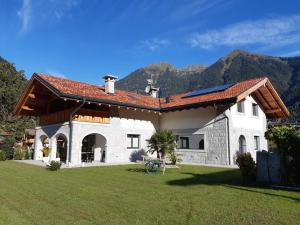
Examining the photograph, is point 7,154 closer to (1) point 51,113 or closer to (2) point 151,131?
(1) point 51,113

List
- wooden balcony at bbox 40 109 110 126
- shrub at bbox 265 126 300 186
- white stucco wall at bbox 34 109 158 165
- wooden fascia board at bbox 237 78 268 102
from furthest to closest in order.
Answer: wooden balcony at bbox 40 109 110 126 → white stucco wall at bbox 34 109 158 165 → wooden fascia board at bbox 237 78 268 102 → shrub at bbox 265 126 300 186

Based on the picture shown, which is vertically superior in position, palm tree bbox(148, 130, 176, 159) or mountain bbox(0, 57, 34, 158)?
mountain bbox(0, 57, 34, 158)

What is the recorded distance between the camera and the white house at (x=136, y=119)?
61.6ft

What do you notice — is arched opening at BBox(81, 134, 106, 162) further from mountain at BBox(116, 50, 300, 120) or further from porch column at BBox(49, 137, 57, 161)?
mountain at BBox(116, 50, 300, 120)

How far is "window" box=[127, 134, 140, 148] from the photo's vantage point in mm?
22031

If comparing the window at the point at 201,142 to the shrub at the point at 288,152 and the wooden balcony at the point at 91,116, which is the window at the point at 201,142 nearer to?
the wooden balcony at the point at 91,116

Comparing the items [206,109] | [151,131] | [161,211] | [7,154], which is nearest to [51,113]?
[7,154]

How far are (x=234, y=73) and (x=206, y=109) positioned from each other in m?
129

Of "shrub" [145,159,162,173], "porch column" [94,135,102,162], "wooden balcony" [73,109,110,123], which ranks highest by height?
"wooden balcony" [73,109,110,123]

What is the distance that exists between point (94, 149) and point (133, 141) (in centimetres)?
314

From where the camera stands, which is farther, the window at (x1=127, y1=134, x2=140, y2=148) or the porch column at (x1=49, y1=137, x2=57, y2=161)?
the window at (x1=127, y1=134, x2=140, y2=148)

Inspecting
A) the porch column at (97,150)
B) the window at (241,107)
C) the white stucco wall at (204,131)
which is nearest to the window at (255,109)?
the window at (241,107)

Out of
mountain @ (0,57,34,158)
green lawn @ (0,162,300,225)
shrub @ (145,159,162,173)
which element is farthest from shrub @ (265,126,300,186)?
mountain @ (0,57,34,158)

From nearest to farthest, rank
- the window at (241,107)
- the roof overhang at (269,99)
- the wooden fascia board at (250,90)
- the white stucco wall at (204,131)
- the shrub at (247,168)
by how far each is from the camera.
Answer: the shrub at (247,168)
the wooden fascia board at (250,90)
the white stucco wall at (204,131)
the window at (241,107)
the roof overhang at (269,99)
